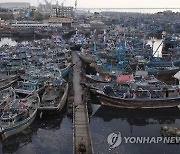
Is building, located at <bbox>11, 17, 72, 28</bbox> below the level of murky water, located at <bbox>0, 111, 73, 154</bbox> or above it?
above

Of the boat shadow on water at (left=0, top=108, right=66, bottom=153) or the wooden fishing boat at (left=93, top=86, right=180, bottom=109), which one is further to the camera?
the wooden fishing boat at (left=93, top=86, right=180, bottom=109)

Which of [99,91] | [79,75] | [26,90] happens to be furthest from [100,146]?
[79,75]

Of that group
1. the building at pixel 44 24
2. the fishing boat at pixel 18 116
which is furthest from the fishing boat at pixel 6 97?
the building at pixel 44 24

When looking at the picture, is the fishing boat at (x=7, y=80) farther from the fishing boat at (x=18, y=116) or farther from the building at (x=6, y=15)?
the building at (x=6, y=15)

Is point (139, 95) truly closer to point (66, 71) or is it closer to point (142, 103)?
point (142, 103)

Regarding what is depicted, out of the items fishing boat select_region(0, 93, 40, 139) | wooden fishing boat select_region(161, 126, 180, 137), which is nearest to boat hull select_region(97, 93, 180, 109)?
wooden fishing boat select_region(161, 126, 180, 137)

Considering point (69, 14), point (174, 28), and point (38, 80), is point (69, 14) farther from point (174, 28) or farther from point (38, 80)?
point (38, 80)

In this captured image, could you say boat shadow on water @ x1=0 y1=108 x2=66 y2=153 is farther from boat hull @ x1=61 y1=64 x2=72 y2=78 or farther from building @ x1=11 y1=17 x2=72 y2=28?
building @ x1=11 y1=17 x2=72 y2=28
